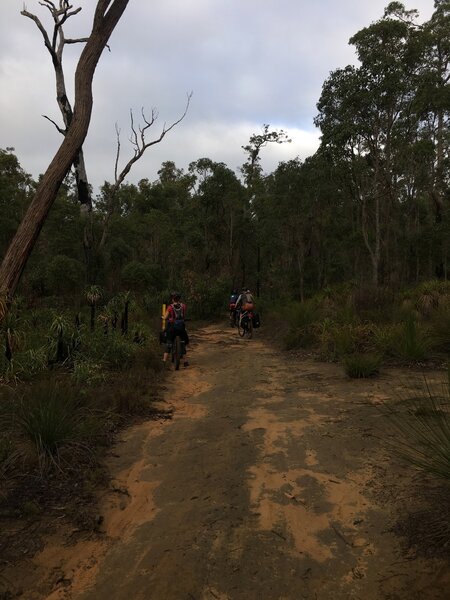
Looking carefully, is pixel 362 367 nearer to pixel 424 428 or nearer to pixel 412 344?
pixel 412 344

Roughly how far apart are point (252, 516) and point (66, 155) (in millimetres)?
6775

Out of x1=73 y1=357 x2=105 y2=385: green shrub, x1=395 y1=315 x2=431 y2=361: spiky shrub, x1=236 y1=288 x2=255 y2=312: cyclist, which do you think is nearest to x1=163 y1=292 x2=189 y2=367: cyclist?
x1=73 y1=357 x2=105 y2=385: green shrub

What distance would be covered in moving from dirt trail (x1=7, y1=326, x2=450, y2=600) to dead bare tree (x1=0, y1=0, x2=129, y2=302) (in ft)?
11.2

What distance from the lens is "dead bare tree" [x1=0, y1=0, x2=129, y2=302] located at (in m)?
7.10

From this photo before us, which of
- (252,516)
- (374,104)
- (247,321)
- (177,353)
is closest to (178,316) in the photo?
(177,353)

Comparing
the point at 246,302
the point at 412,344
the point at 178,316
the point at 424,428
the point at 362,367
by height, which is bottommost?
the point at 362,367

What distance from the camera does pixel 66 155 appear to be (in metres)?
7.82

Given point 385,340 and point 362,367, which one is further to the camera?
point 385,340

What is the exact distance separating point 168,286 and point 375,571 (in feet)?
63.5

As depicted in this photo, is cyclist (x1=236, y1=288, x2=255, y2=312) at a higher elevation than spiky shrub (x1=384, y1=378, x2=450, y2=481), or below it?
higher

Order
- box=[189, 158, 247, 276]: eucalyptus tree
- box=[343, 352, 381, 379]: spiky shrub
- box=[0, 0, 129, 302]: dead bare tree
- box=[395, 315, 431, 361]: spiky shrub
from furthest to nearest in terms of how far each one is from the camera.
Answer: box=[189, 158, 247, 276]: eucalyptus tree, box=[395, 315, 431, 361]: spiky shrub, box=[343, 352, 381, 379]: spiky shrub, box=[0, 0, 129, 302]: dead bare tree

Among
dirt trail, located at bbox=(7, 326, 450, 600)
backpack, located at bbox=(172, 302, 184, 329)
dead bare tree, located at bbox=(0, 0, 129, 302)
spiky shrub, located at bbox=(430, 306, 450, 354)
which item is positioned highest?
dead bare tree, located at bbox=(0, 0, 129, 302)

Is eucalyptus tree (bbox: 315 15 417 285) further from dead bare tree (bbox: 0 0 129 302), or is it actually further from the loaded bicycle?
dead bare tree (bbox: 0 0 129 302)

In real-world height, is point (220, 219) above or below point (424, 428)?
above
